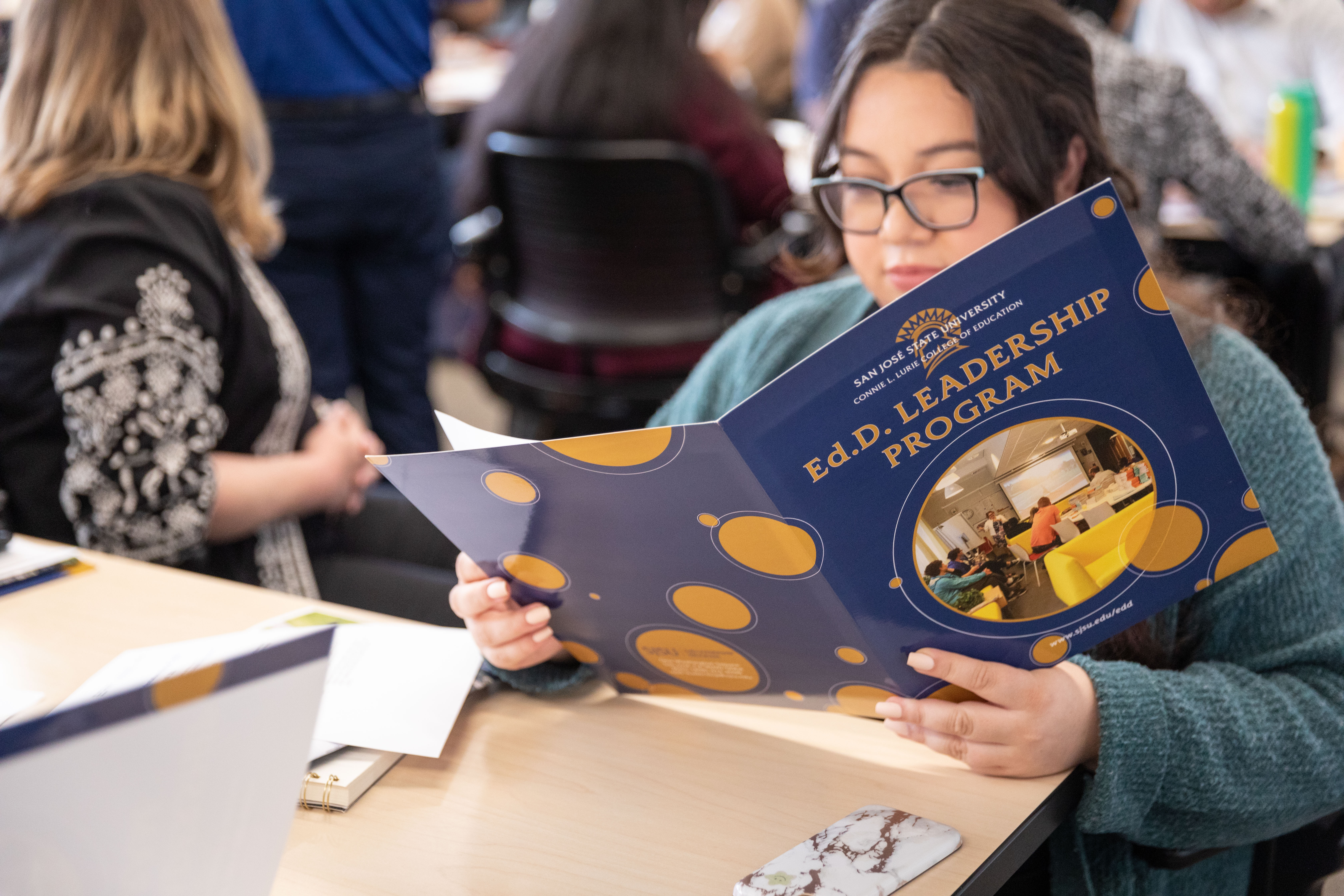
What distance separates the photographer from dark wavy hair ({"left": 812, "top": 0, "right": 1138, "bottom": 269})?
0.90 m

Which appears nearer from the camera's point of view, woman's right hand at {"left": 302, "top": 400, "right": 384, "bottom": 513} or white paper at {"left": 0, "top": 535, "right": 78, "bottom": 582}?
white paper at {"left": 0, "top": 535, "right": 78, "bottom": 582}

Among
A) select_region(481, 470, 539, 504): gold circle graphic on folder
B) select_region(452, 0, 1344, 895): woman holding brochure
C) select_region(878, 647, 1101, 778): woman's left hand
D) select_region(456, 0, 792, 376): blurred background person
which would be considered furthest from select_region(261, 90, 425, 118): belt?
select_region(878, 647, 1101, 778): woman's left hand

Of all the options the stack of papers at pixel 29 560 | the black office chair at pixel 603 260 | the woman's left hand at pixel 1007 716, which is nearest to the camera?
the woman's left hand at pixel 1007 716

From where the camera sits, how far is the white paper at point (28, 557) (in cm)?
107

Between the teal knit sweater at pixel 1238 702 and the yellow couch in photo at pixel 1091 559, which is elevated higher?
the yellow couch in photo at pixel 1091 559

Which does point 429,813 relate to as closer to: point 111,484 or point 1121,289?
point 1121,289

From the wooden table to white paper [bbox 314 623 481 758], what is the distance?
0.02 meters

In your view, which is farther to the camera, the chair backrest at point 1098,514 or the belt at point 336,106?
the belt at point 336,106

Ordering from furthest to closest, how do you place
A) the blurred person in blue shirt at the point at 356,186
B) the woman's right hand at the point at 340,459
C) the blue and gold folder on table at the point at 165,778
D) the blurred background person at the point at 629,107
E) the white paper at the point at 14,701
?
the blurred person in blue shirt at the point at 356,186, the blurred background person at the point at 629,107, the woman's right hand at the point at 340,459, the white paper at the point at 14,701, the blue and gold folder on table at the point at 165,778

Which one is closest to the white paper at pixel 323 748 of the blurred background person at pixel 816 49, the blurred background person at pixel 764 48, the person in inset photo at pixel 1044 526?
the person in inset photo at pixel 1044 526

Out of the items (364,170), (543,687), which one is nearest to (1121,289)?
(543,687)

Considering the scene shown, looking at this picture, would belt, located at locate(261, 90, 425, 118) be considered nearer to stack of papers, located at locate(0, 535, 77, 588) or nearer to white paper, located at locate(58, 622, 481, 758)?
stack of papers, located at locate(0, 535, 77, 588)

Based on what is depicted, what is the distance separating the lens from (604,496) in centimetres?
69

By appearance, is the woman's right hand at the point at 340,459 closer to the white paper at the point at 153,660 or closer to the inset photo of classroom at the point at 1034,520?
the white paper at the point at 153,660
